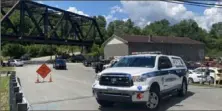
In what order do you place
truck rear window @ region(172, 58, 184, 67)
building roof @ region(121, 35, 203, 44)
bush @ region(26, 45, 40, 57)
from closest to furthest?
truck rear window @ region(172, 58, 184, 67) → building roof @ region(121, 35, 203, 44) → bush @ region(26, 45, 40, 57)

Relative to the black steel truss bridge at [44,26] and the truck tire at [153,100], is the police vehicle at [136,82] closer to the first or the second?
the truck tire at [153,100]

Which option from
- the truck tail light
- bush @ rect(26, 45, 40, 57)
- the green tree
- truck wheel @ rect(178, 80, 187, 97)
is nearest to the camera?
the truck tail light

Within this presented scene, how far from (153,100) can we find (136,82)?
0.96 meters

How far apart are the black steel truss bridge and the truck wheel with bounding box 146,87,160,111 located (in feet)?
234

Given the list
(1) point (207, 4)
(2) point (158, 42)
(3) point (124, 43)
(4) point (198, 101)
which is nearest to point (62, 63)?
(3) point (124, 43)

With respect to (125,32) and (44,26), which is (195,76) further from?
(125,32)

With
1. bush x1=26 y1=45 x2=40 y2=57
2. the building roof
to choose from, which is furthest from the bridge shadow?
bush x1=26 y1=45 x2=40 y2=57

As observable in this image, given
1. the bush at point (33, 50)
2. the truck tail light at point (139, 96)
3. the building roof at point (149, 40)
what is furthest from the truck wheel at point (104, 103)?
the bush at point (33, 50)

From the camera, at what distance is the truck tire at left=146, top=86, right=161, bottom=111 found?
11.0 m

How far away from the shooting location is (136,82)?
10672 millimetres

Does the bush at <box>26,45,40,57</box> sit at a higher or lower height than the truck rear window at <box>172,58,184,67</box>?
higher

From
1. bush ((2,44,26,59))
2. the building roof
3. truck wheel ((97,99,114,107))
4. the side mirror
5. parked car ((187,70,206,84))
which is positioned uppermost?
the building roof

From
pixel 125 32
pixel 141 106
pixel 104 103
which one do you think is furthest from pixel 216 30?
pixel 104 103

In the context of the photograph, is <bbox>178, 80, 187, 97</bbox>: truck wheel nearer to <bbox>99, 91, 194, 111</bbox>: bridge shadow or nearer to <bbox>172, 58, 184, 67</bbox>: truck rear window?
<bbox>172, 58, 184, 67</bbox>: truck rear window
